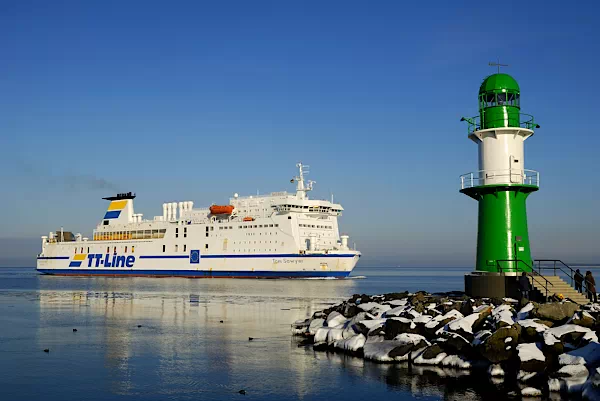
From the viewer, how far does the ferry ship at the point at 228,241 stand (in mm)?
51969

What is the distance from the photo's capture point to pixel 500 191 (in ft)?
50.4

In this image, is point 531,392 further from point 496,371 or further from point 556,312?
point 556,312

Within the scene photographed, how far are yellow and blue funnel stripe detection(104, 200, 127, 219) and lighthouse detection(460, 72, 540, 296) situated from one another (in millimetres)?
58748

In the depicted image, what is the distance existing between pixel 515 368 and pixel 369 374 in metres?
2.44

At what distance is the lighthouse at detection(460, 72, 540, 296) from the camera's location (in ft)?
50.2

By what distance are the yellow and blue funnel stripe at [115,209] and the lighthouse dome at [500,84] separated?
193ft

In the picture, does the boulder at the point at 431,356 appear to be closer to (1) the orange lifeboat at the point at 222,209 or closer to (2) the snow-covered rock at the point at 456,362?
(2) the snow-covered rock at the point at 456,362

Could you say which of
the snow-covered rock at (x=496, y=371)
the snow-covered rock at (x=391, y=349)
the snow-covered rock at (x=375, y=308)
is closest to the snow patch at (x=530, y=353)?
the snow-covered rock at (x=496, y=371)

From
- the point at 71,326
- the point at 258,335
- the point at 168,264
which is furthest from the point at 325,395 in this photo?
the point at 168,264

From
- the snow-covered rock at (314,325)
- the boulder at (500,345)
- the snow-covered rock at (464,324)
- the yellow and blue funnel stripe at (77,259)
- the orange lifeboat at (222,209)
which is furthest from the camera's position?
the yellow and blue funnel stripe at (77,259)

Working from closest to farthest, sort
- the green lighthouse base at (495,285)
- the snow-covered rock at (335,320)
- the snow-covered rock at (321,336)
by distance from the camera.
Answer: the snow-covered rock at (321,336) → the green lighthouse base at (495,285) → the snow-covered rock at (335,320)

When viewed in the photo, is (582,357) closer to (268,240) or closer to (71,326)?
(71,326)

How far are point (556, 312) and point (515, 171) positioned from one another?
15.4 feet

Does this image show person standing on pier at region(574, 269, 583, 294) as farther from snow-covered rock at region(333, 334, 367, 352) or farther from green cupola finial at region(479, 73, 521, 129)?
snow-covered rock at region(333, 334, 367, 352)
